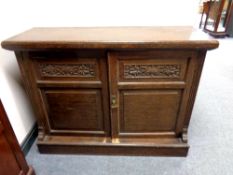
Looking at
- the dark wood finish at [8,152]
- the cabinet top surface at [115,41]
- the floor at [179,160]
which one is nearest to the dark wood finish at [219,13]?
the floor at [179,160]

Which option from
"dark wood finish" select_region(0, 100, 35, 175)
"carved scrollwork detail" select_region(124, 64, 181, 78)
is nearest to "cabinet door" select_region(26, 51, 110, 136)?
"carved scrollwork detail" select_region(124, 64, 181, 78)

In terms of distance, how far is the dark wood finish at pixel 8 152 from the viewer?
2.92 ft

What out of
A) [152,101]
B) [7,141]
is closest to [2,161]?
[7,141]

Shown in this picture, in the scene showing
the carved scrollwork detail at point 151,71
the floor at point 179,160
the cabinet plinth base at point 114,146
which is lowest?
the floor at point 179,160

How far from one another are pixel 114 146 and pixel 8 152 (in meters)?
0.67

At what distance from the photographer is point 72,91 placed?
1166 millimetres

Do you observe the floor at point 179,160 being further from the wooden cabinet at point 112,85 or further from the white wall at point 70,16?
the white wall at point 70,16

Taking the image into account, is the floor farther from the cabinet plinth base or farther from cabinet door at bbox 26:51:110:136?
cabinet door at bbox 26:51:110:136

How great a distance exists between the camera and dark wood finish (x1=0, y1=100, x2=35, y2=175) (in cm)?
89

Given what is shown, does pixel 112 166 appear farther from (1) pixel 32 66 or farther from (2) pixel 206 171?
(1) pixel 32 66

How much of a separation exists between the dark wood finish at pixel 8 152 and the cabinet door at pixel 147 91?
1.94ft

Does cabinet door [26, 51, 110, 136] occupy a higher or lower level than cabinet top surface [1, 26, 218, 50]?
lower

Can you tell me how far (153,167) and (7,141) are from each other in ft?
3.06

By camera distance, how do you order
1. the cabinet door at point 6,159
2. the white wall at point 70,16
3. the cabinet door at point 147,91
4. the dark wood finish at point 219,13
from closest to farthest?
the cabinet door at point 6,159 → the cabinet door at point 147,91 → the white wall at point 70,16 → the dark wood finish at point 219,13
